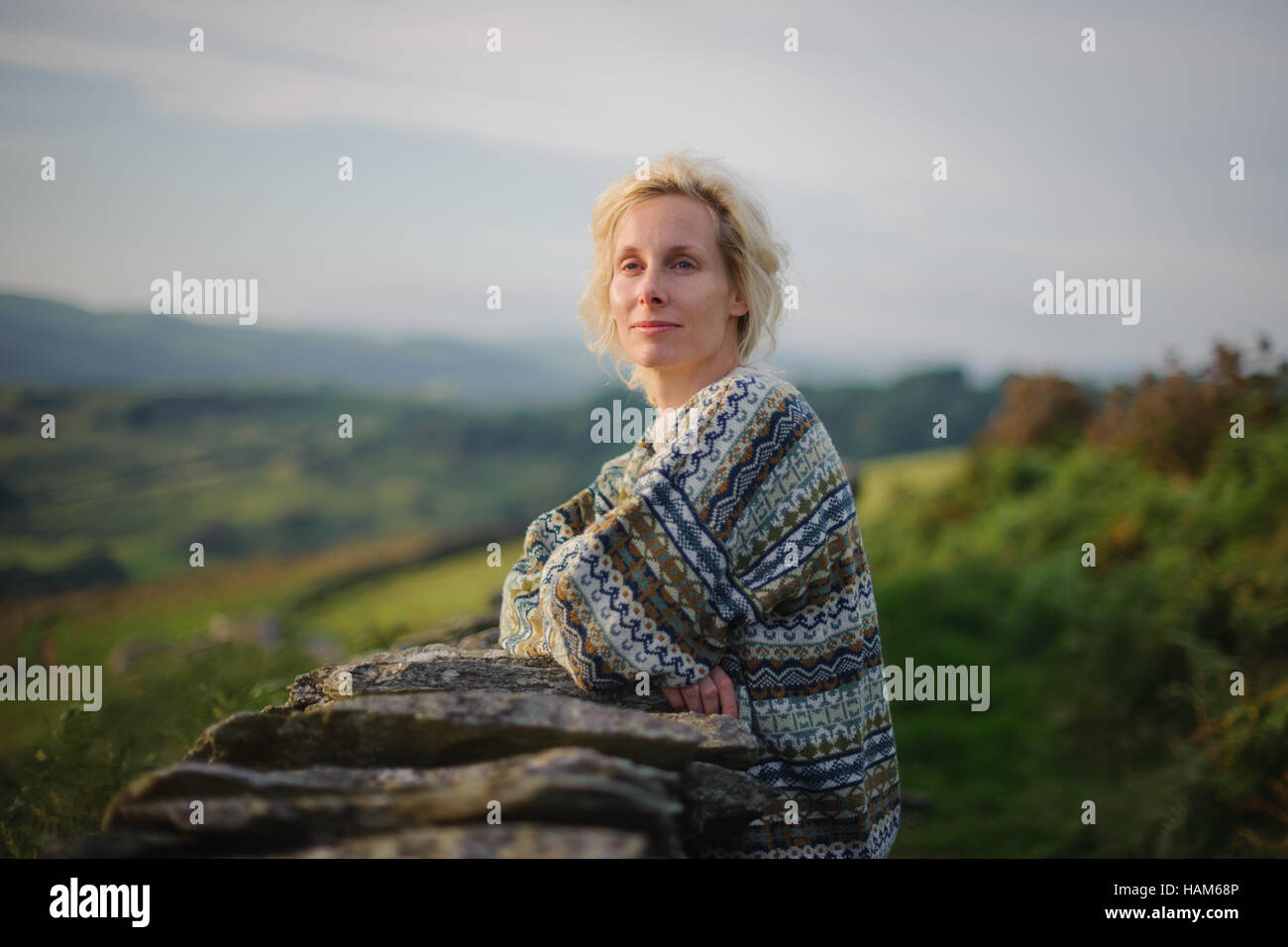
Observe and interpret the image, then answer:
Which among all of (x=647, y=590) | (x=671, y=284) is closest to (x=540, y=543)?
(x=647, y=590)

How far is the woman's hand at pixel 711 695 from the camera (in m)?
3.64

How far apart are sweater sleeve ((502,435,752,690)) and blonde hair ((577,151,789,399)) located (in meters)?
1.06

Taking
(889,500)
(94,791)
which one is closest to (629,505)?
(94,791)

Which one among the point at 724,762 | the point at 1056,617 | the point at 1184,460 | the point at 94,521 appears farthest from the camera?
the point at 94,521

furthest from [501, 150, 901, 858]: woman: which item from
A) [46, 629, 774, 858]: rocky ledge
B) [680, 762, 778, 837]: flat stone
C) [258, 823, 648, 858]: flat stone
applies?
[258, 823, 648, 858]: flat stone

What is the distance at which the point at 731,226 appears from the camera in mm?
4188

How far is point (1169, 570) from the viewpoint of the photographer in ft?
31.2

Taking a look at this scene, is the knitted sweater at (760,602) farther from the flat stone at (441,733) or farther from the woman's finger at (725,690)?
the flat stone at (441,733)

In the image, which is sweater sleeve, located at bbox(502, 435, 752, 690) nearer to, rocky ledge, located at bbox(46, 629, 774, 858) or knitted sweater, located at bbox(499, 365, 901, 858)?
knitted sweater, located at bbox(499, 365, 901, 858)

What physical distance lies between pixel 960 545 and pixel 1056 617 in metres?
3.33

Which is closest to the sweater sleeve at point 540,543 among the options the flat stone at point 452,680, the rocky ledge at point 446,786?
the flat stone at point 452,680

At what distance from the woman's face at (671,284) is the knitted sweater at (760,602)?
13.2 inches

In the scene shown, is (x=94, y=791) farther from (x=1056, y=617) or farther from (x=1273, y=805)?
(x=1056, y=617)

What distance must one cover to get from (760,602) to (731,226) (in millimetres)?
1651
